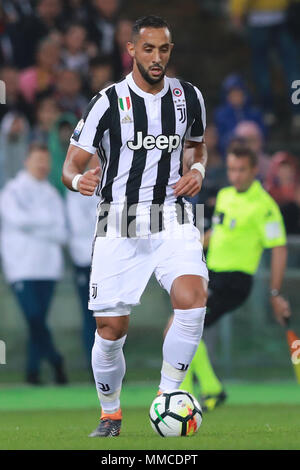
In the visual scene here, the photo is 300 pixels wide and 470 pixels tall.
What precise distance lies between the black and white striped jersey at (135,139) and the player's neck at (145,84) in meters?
0.02

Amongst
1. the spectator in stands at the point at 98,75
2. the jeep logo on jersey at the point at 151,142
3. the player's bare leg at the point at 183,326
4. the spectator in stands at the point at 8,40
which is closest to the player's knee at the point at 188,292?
the player's bare leg at the point at 183,326

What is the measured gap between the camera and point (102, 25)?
14.3 meters

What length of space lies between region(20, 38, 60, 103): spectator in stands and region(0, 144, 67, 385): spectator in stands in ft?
5.88

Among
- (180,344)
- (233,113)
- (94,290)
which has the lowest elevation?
(180,344)

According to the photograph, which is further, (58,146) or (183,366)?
(58,146)

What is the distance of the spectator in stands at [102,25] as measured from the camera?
14.3 metres

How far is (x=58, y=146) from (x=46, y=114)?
2.69 ft

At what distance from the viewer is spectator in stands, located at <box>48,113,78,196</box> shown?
38.5ft

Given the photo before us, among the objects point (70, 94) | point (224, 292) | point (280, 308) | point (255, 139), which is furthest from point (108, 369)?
point (70, 94)

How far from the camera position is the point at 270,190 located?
39.9 ft

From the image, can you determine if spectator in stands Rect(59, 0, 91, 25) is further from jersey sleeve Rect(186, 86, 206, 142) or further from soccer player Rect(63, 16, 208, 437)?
soccer player Rect(63, 16, 208, 437)

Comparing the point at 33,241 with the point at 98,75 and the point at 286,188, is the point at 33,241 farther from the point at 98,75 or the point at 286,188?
the point at 286,188

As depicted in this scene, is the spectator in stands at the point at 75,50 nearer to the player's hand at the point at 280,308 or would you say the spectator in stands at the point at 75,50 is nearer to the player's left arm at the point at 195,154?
the player's hand at the point at 280,308

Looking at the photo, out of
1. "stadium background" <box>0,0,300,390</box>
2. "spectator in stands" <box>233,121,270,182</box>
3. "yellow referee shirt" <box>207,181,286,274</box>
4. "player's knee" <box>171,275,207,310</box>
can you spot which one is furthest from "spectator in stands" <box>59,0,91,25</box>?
"player's knee" <box>171,275,207,310</box>
